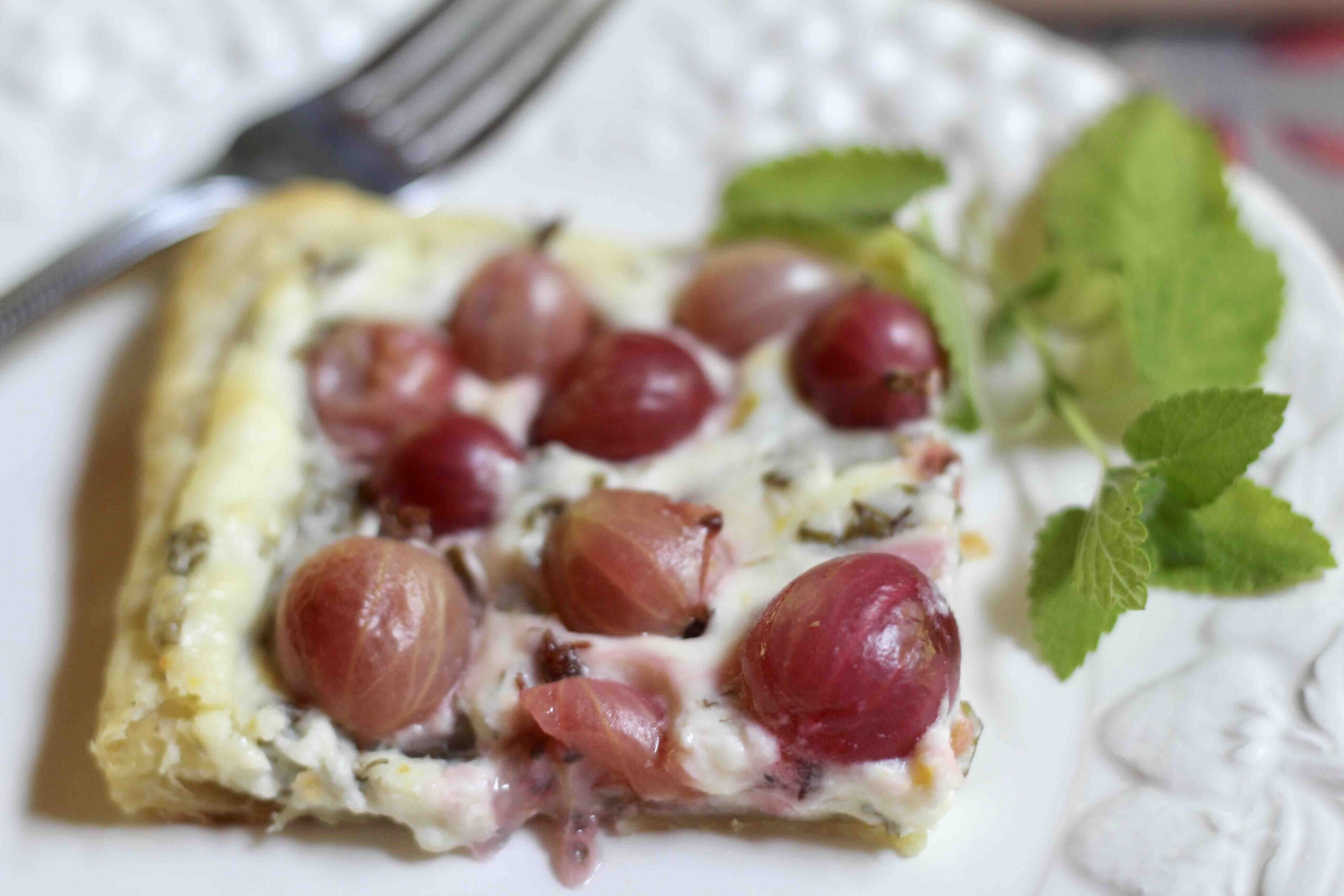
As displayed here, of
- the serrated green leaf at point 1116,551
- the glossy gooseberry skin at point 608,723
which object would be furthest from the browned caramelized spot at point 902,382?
the glossy gooseberry skin at point 608,723

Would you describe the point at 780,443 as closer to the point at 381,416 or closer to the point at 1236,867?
the point at 381,416

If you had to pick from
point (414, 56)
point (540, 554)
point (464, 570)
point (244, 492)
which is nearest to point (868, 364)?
point (540, 554)

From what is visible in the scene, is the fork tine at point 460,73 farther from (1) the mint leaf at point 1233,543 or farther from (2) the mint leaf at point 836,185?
(1) the mint leaf at point 1233,543

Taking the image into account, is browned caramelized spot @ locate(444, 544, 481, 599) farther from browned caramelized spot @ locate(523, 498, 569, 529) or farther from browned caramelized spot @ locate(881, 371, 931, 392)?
browned caramelized spot @ locate(881, 371, 931, 392)

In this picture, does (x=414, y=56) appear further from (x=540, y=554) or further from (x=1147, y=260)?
(x=1147, y=260)

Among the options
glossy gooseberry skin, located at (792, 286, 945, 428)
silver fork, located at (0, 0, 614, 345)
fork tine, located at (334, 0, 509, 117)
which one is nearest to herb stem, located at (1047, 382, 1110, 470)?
glossy gooseberry skin, located at (792, 286, 945, 428)
